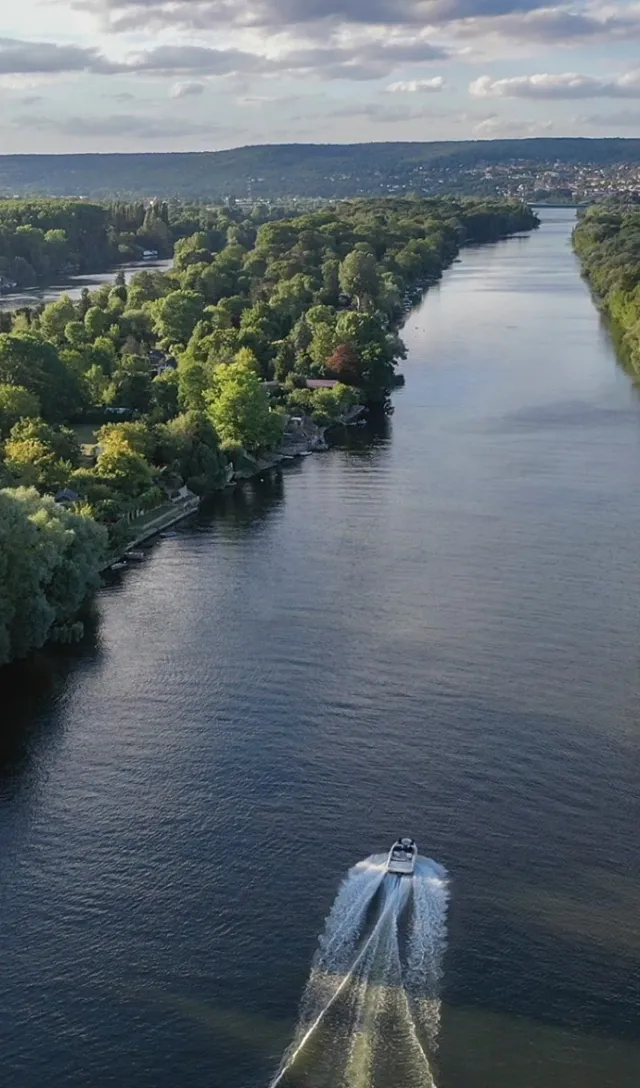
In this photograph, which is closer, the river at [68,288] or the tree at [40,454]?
the tree at [40,454]

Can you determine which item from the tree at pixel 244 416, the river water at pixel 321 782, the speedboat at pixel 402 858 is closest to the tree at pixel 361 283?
the tree at pixel 244 416

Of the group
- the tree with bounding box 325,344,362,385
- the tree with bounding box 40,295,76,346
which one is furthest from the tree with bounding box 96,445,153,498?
the tree with bounding box 40,295,76,346

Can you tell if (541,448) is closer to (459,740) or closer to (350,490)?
(350,490)

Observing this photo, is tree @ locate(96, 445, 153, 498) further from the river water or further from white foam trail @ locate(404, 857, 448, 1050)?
white foam trail @ locate(404, 857, 448, 1050)

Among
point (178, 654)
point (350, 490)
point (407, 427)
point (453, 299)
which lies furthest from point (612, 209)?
point (178, 654)

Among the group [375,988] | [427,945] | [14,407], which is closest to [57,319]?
[14,407]

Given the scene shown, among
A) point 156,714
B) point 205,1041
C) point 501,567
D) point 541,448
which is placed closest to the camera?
point 205,1041

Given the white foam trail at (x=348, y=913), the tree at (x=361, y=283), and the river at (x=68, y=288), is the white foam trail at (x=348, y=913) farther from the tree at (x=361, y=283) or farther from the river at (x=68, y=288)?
the river at (x=68, y=288)

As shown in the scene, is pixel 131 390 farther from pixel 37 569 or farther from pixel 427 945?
pixel 427 945
